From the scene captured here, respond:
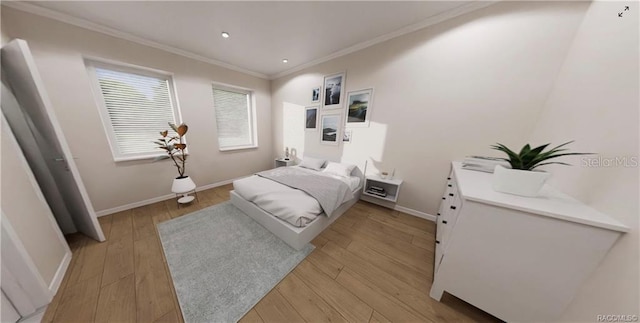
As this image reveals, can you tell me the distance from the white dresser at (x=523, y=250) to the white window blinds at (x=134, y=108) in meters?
4.07

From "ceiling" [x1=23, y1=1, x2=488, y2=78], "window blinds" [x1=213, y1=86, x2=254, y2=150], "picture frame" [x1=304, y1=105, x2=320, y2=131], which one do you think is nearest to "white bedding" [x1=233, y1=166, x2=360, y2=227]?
"picture frame" [x1=304, y1=105, x2=320, y2=131]

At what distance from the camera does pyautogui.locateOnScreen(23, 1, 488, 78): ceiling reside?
1.74 m

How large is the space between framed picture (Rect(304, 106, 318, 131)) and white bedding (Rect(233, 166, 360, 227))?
146 cm

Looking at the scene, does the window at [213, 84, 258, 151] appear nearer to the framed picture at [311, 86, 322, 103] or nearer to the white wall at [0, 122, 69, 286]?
the framed picture at [311, 86, 322, 103]

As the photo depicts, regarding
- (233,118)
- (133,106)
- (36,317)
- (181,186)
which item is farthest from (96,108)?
(36,317)

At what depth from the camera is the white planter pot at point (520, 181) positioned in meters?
0.95

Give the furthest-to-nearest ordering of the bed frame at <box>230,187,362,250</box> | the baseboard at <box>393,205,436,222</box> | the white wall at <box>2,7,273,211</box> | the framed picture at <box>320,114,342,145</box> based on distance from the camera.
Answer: the framed picture at <box>320,114,342,145</box> < the baseboard at <box>393,205,436,222</box> < the white wall at <box>2,7,273,211</box> < the bed frame at <box>230,187,362,250</box>

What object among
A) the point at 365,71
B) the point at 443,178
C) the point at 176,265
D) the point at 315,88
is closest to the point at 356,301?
the point at 176,265

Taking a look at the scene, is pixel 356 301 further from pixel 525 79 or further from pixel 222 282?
pixel 525 79

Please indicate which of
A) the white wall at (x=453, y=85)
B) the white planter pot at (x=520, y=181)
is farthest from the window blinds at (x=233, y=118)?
the white planter pot at (x=520, y=181)

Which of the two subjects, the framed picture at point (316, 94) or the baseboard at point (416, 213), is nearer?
the baseboard at point (416, 213)

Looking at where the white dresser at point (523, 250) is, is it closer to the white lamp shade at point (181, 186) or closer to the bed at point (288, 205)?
the bed at point (288, 205)

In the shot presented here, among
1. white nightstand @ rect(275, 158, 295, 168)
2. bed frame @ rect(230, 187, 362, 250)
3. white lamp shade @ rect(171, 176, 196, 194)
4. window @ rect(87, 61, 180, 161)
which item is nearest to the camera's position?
bed frame @ rect(230, 187, 362, 250)

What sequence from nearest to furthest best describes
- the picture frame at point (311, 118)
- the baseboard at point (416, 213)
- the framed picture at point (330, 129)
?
→ the baseboard at point (416, 213)
the framed picture at point (330, 129)
the picture frame at point (311, 118)
